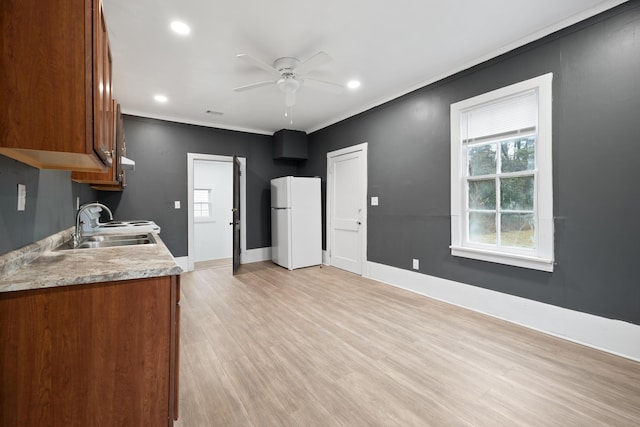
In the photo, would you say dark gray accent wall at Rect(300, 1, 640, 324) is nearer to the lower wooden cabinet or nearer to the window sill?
Result: the window sill

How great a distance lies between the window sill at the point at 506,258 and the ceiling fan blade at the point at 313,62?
2.42 metres

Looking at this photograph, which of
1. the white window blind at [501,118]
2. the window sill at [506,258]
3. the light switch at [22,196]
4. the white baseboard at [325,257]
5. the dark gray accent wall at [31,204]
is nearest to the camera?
the dark gray accent wall at [31,204]

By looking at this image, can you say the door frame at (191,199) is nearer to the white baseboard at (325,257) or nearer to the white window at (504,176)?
the white baseboard at (325,257)

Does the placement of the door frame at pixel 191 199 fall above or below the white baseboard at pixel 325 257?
above

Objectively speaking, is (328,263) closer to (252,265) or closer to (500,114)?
(252,265)

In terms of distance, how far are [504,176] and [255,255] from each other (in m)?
4.42

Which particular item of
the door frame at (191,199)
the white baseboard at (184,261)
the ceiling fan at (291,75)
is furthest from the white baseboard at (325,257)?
the ceiling fan at (291,75)

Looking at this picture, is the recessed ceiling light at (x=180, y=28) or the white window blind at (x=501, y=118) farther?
the white window blind at (x=501, y=118)

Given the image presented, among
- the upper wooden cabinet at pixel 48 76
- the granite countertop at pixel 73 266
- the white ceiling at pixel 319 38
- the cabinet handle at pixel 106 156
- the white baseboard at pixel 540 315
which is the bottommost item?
the white baseboard at pixel 540 315

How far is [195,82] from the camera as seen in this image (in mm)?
3439

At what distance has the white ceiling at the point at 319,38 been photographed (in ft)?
7.13

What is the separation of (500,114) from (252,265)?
4.44 m

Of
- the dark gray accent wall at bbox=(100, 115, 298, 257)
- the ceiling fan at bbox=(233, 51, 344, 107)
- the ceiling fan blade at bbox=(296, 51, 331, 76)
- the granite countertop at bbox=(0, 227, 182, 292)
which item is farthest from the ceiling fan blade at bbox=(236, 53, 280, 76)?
the dark gray accent wall at bbox=(100, 115, 298, 257)

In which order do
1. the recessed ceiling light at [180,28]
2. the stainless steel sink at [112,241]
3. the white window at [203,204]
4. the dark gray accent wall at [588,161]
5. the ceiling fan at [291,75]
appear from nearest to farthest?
the dark gray accent wall at [588,161], the stainless steel sink at [112,241], the recessed ceiling light at [180,28], the ceiling fan at [291,75], the white window at [203,204]
